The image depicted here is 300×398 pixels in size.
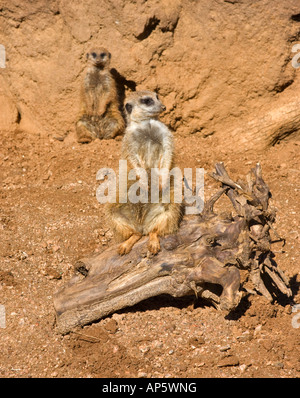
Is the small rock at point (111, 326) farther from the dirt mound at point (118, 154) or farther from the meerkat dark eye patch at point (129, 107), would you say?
the meerkat dark eye patch at point (129, 107)

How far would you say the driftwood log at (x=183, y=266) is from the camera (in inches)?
113

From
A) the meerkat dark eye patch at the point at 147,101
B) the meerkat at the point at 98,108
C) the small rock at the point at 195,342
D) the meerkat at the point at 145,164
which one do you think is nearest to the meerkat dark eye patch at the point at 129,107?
the meerkat at the point at 145,164

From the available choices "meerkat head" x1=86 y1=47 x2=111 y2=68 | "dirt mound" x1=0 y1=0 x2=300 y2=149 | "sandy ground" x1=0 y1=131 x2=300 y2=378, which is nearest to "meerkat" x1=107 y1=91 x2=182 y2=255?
"sandy ground" x1=0 y1=131 x2=300 y2=378

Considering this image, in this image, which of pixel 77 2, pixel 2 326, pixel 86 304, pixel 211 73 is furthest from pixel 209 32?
pixel 2 326

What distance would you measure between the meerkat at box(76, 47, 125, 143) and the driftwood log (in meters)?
2.39

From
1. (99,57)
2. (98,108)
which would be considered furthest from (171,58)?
(98,108)

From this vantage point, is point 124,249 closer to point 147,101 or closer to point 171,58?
point 147,101

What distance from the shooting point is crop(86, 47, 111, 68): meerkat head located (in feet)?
15.8

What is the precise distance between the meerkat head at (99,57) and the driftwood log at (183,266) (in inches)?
97.2

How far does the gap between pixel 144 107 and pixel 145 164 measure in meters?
0.40

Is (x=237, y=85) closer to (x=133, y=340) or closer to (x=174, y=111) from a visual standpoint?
(x=174, y=111)

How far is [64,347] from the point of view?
2.84 meters

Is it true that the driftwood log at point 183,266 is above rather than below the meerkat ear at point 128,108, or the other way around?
below

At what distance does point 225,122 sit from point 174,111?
513 millimetres
